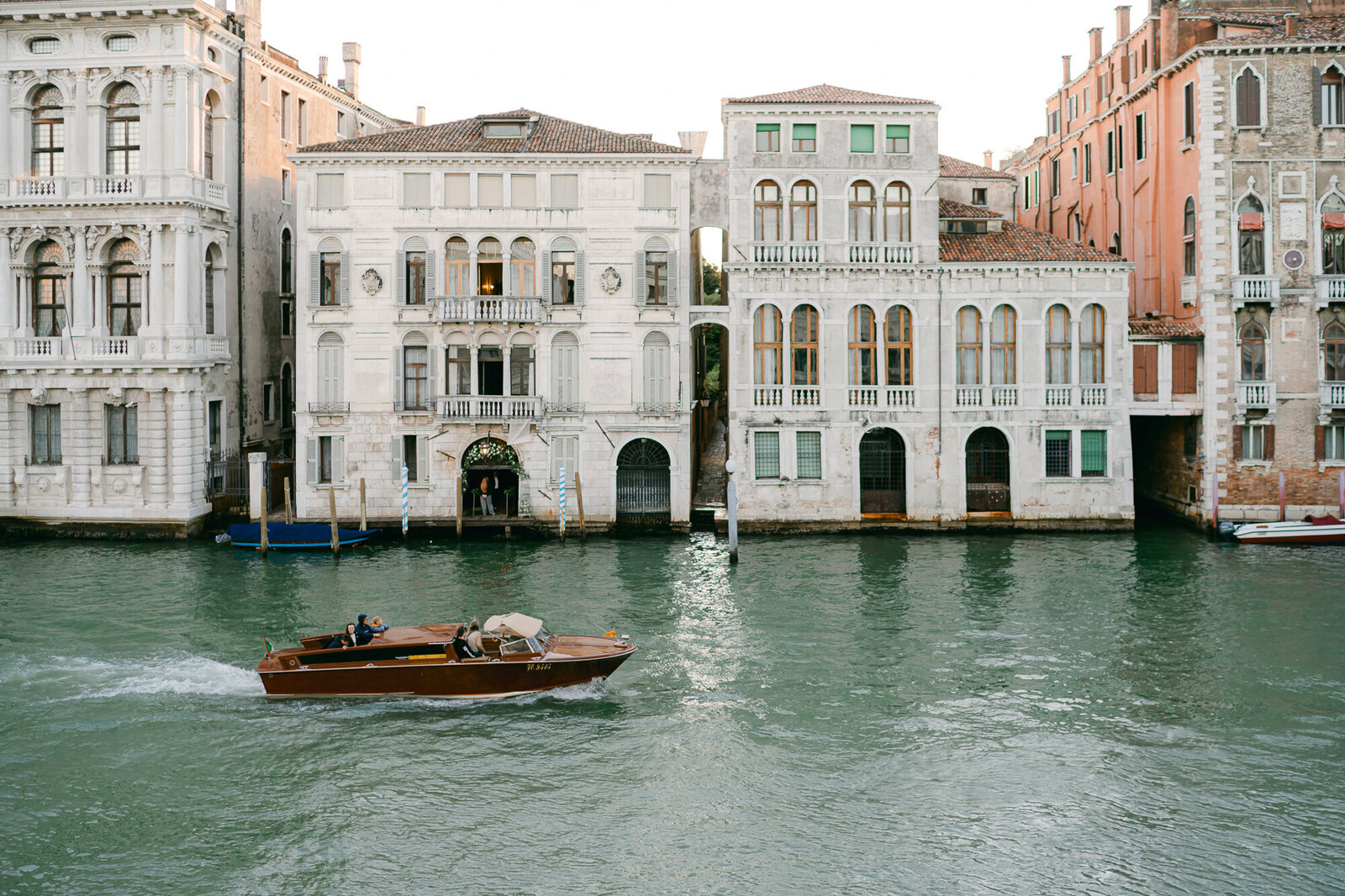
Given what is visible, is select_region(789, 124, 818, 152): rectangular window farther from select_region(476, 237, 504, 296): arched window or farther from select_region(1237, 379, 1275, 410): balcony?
select_region(1237, 379, 1275, 410): balcony

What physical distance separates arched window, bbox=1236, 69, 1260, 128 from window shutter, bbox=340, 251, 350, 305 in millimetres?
25488

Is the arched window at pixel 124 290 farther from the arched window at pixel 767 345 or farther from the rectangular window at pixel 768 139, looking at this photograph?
the rectangular window at pixel 768 139

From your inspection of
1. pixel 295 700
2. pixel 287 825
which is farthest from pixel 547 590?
pixel 287 825

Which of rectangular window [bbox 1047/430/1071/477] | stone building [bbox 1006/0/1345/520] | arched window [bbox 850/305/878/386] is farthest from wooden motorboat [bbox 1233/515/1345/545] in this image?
arched window [bbox 850/305/878/386]

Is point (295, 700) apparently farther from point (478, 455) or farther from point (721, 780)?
point (478, 455)

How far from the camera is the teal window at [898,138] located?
34625 mm

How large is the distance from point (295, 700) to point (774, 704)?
7.81m

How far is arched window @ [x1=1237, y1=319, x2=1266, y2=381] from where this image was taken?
34.2 meters

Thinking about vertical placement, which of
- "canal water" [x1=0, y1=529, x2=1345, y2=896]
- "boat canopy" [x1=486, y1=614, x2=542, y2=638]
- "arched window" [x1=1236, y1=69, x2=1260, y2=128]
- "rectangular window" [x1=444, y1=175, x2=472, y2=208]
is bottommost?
"canal water" [x1=0, y1=529, x2=1345, y2=896]

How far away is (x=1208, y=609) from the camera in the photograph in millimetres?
25172

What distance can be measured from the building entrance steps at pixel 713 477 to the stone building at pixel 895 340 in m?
2.89

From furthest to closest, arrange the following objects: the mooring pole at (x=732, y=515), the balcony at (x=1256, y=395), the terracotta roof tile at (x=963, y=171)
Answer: the terracotta roof tile at (x=963, y=171) < the balcony at (x=1256, y=395) < the mooring pole at (x=732, y=515)

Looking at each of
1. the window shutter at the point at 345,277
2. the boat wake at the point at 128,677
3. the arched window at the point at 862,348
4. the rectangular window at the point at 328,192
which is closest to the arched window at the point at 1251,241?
the arched window at the point at 862,348

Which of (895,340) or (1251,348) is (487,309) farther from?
(1251,348)
